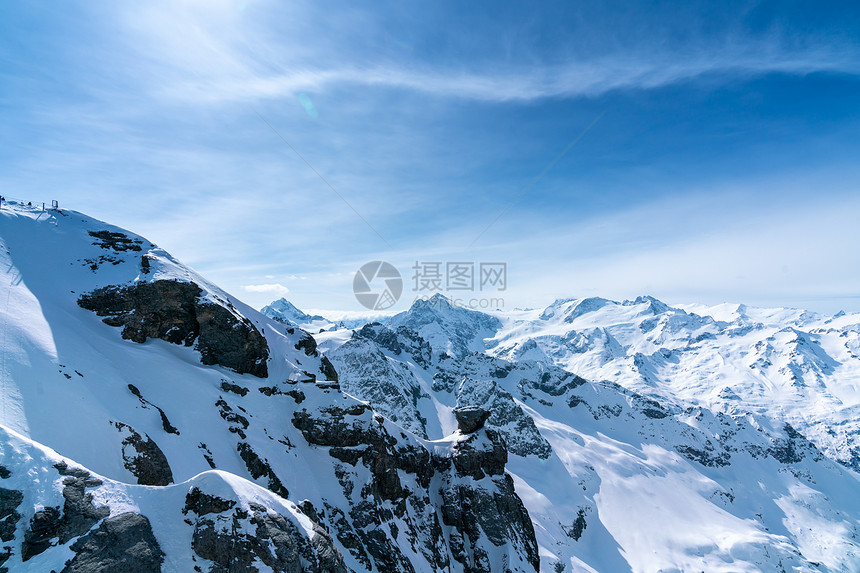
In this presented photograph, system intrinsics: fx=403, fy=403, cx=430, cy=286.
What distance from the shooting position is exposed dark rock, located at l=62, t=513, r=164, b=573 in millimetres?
18422

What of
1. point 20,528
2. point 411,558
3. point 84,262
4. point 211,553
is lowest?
point 411,558

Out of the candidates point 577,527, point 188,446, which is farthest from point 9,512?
point 577,527

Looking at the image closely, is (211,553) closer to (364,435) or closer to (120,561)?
(120,561)

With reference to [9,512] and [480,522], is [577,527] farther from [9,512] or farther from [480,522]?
[9,512]

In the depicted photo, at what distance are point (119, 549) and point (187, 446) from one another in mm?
19609

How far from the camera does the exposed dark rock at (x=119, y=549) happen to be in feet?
60.4

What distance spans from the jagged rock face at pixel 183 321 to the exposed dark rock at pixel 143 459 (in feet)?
60.8

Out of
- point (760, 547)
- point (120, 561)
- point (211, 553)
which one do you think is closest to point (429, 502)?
point (211, 553)

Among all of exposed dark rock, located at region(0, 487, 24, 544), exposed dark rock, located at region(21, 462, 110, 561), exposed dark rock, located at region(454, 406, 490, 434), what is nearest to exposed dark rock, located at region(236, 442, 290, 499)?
exposed dark rock, located at region(21, 462, 110, 561)

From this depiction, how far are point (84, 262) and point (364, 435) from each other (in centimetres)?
4136

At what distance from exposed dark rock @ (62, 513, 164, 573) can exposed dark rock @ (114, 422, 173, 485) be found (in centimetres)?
1165

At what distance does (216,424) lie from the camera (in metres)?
42.5

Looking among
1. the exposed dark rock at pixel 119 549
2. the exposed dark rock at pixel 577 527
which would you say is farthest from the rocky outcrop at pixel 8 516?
the exposed dark rock at pixel 577 527

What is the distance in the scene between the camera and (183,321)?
5100cm
